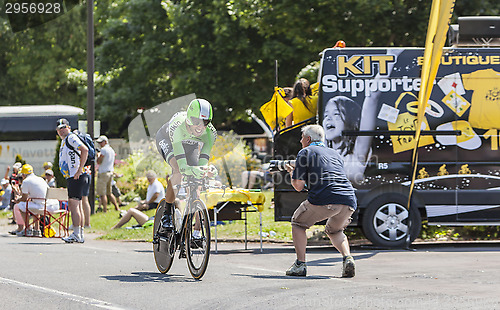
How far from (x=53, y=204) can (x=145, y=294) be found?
835cm

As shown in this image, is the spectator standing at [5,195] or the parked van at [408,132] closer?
the parked van at [408,132]

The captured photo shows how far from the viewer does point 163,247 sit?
9.54 metres

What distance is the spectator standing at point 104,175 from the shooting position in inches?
811

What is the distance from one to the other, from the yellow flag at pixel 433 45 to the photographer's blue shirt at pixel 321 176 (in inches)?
94.6

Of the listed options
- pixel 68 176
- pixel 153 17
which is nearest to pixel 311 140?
pixel 68 176

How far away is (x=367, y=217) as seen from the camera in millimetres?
12656

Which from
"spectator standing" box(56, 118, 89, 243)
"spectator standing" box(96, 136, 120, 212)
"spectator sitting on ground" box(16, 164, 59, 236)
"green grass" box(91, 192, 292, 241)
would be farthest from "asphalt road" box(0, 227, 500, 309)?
"spectator standing" box(96, 136, 120, 212)

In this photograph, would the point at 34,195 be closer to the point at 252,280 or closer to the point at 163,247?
the point at 163,247

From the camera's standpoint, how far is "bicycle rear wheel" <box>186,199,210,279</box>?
8.72 m

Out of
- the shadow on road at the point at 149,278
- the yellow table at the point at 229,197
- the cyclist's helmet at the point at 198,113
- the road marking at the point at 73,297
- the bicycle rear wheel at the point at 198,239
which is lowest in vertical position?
the road marking at the point at 73,297

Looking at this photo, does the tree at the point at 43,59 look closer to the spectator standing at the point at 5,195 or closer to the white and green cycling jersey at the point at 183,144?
the spectator standing at the point at 5,195

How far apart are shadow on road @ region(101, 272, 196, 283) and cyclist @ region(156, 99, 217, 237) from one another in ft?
1.60

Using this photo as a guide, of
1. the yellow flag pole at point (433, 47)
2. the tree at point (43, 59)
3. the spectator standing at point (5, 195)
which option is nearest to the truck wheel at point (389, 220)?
the yellow flag pole at point (433, 47)

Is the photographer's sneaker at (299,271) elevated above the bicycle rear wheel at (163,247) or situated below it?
below
